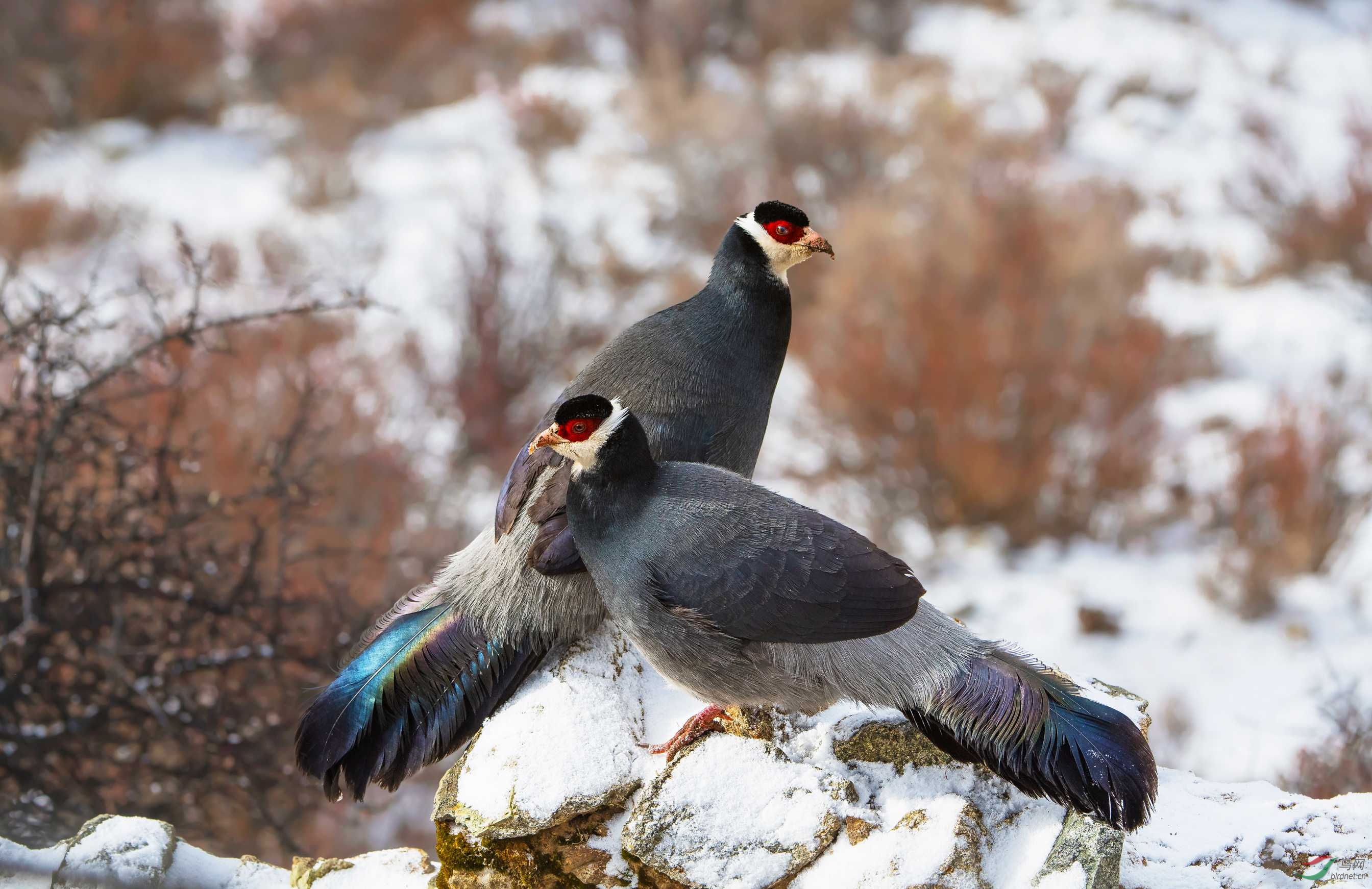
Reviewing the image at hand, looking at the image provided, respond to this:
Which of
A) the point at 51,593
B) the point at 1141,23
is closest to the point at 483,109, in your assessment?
the point at 1141,23

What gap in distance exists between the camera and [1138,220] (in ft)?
33.9

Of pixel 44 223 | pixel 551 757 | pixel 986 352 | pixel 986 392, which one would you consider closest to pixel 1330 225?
pixel 986 352

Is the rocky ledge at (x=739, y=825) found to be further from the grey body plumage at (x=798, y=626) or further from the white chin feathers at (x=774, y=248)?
the white chin feathers at (x=774, y=248)

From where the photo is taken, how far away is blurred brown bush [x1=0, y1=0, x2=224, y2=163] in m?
11.5

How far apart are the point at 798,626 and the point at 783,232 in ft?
3.21

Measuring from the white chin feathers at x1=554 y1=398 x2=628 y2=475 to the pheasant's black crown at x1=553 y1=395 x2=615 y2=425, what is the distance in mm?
18

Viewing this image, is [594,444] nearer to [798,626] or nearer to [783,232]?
[798,626]

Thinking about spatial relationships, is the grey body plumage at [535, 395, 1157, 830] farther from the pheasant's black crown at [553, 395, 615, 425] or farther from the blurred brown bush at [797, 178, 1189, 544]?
the blurred brown bush at [797, 178, 1189, 544]

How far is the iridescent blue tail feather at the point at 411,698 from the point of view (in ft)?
8.90

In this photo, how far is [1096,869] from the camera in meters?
2.33

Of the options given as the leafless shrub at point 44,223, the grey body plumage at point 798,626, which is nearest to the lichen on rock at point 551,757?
the grey body plumage at point 798,626

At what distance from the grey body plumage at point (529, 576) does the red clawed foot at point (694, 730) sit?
34 centimetres

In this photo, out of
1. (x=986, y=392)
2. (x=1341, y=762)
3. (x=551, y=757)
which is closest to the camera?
(x=551, y=757)

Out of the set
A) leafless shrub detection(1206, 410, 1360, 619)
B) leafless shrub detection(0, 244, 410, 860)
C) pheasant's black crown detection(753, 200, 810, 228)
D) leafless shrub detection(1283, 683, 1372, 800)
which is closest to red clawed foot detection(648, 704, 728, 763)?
pheasant's black crown detection(753, 200, 810, 228)
